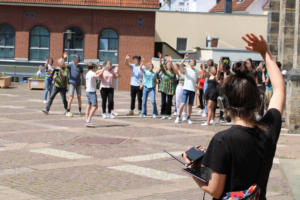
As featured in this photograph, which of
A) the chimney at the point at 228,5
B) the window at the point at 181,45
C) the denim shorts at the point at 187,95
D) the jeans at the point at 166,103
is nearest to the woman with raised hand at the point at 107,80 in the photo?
the jeans at the point at 166,103

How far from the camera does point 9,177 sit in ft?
19.6

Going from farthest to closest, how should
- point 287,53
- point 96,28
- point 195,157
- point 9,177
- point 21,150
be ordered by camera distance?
point 96,28, point 287,53, point 21,150, point 9,177, point 195,157

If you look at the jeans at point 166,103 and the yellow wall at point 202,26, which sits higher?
the yellow wall at point 202,26

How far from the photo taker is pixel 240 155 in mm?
2266

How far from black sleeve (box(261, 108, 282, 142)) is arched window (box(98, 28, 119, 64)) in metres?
30.2

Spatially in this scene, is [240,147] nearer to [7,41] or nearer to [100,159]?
[100,159]

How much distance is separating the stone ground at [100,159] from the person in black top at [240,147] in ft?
9.83

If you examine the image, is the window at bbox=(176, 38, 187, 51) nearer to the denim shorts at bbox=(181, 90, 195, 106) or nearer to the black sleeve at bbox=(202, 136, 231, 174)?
the denim shorts at bbox=(181, 90, 195, 106)

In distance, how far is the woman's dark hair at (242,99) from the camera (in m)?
2.31

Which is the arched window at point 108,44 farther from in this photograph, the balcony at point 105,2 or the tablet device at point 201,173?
the tablet device at point 201,173

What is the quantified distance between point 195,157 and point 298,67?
30.1 ft

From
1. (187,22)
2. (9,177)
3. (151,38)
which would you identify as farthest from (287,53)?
(187,22)

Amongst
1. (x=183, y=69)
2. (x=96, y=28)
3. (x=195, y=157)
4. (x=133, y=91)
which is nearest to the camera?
(x=195, y=157)

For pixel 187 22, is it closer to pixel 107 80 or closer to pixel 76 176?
pixel 107 80
